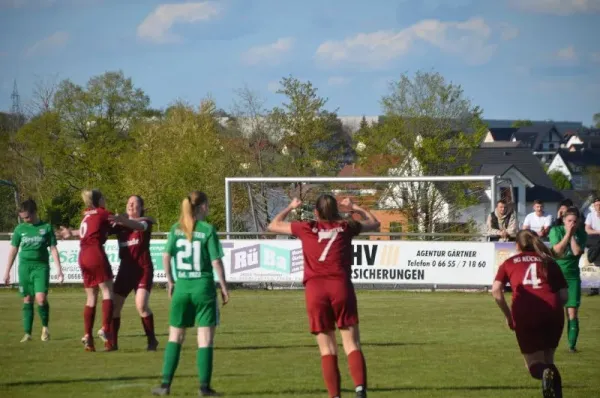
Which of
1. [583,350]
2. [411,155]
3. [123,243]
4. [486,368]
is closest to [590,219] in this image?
[583,350]

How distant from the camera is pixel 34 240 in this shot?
1469 centimetres

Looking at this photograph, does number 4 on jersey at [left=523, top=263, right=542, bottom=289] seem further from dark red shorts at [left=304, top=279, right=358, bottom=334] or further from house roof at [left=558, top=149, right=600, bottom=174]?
house roof at [left=558, top=149, right=600, bottom=174]

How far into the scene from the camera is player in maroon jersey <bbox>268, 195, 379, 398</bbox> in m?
9.04

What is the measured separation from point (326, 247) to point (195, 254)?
1.42 meters

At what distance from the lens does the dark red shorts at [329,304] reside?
356 inches

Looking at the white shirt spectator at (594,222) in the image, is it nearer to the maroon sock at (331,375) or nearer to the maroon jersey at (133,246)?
the maroon jersey at (133,246)

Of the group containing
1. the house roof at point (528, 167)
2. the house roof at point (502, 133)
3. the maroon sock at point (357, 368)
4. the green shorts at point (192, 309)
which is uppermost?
the house roof at point (502, 133)

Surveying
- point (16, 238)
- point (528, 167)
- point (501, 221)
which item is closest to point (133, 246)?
point (16, 238)

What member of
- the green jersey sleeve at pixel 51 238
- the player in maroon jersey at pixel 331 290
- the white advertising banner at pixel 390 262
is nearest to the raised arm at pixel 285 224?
the player in maroon jersey at pixel 331 290

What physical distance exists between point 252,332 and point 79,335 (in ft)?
8.98

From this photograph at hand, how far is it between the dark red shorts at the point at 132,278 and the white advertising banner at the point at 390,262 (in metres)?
13.7

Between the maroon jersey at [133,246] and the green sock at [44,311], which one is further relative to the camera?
the green sock at [44,311]

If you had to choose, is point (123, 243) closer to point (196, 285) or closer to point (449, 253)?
point (196, 285)

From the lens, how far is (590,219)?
55.1 feet
